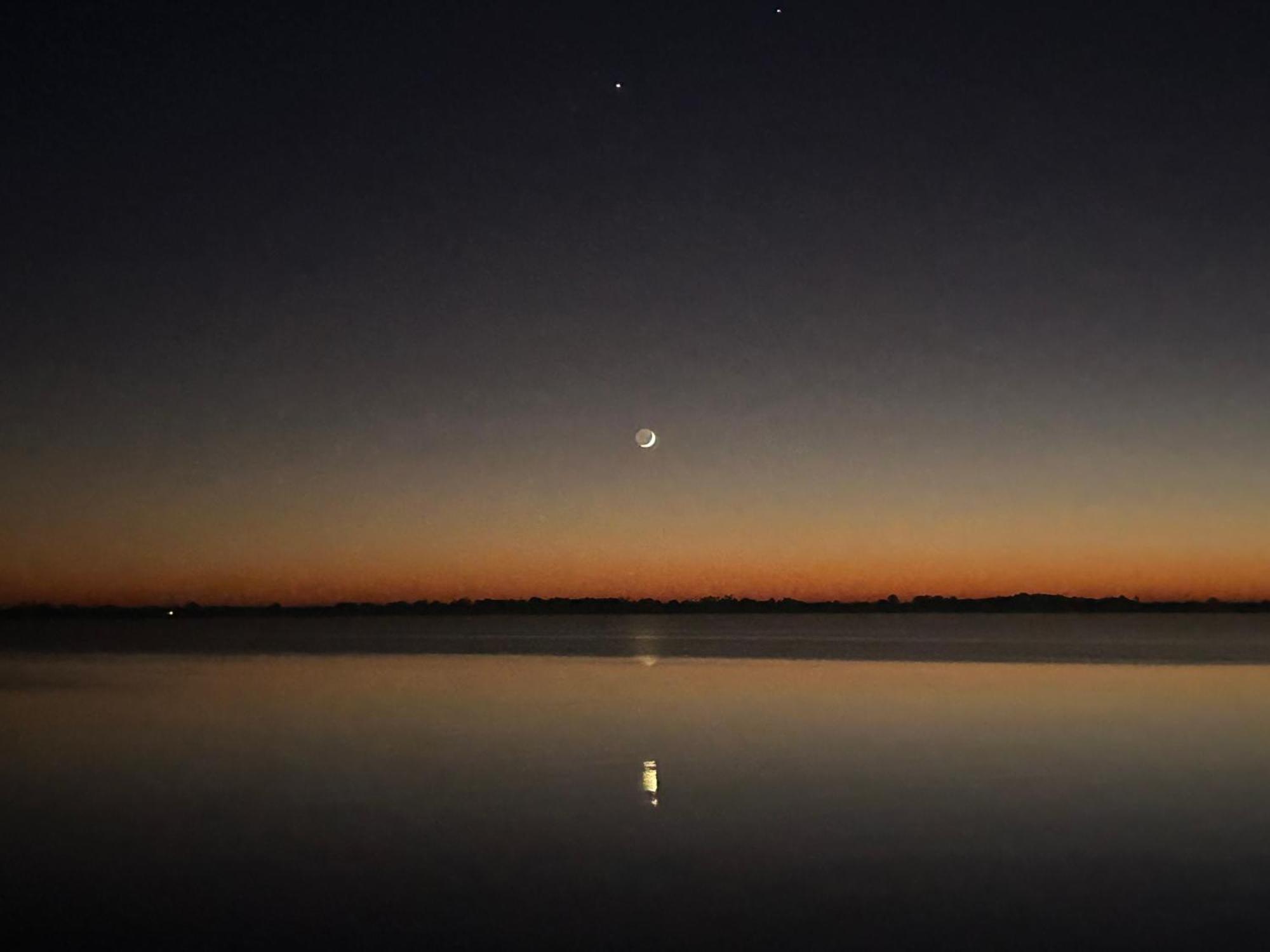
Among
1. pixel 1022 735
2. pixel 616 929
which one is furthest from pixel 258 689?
pixel 616 929

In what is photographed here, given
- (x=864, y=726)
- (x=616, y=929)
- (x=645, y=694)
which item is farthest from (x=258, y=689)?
(x=616, y=929)

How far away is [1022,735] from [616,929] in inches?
612

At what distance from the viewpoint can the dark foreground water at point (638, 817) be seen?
36.8 ft

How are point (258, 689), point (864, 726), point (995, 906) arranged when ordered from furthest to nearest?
point (258, 689) → point (864, 726) → point (995, 906)

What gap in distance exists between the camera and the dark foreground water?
442 inches

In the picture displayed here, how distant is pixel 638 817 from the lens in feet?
52.7

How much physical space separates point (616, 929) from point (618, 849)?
10.3 feet

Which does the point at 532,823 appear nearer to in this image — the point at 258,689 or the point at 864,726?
→ the point at 864,726

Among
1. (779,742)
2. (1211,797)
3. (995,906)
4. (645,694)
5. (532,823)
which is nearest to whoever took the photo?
(995,906)

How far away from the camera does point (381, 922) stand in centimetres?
1123

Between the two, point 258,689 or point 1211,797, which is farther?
point 258,689

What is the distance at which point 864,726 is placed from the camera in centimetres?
2634

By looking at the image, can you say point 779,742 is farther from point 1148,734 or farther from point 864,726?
point 1148,734

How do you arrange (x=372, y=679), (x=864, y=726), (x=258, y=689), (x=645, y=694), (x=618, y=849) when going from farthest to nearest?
1. (x=372, y=679)
2. (x=258, y=689)
3. (x=645, y=694)
4. (x=864, y=726)
5. (x=618, y=849)
